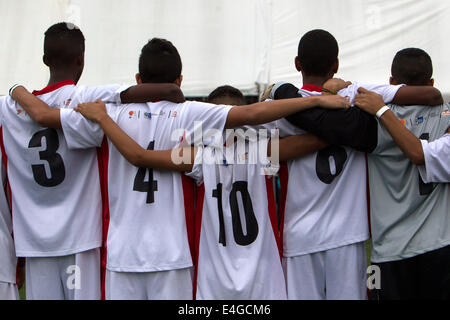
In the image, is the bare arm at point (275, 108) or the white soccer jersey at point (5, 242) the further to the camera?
the white soccer jersey at point (5, 242)

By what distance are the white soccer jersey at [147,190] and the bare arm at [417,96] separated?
0.87 m

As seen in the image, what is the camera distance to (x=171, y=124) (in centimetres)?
268

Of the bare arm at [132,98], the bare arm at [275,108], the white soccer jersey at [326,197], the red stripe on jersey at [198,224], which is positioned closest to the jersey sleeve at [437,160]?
the white soccer jersey at [326,197]

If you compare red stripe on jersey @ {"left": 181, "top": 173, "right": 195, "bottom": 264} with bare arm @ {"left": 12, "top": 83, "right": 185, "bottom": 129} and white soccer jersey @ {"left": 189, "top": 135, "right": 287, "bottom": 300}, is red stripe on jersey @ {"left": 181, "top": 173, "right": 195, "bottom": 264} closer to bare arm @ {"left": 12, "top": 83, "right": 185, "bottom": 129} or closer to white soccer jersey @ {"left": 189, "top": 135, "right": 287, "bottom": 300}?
white soccer jersey @ {"left": 189, "top": 135, "right": 287, "bottom": 300}

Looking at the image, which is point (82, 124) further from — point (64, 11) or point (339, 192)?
point (64, 11)

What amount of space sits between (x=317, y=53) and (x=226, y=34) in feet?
10.7

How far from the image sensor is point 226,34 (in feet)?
19.7

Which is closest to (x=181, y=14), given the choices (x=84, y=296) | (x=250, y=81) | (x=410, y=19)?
(x=250, y=81)

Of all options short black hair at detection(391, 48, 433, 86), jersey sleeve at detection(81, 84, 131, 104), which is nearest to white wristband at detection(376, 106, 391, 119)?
short black hair at detection(391, 48, 433, 86)

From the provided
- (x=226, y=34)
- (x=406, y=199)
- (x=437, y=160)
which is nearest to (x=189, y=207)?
(x=406, y=199)

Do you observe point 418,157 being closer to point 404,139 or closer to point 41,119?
point 404,139

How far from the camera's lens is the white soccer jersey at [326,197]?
8.89 ft

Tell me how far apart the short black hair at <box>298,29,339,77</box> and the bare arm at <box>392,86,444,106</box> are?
407 millimetres

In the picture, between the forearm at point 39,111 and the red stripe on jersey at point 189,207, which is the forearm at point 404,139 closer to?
the red stripe on jersey at point 189,207
